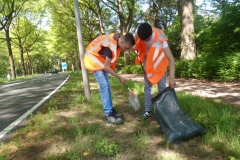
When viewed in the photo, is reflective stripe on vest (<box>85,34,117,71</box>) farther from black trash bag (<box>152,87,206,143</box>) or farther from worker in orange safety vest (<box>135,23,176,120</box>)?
black trash bag (<box>152,87,206,143</box>)

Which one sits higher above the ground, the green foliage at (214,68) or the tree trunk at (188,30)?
the tree trunk at (188,30)

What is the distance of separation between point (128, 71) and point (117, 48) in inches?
575

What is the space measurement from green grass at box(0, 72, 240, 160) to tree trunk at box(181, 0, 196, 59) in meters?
6.93

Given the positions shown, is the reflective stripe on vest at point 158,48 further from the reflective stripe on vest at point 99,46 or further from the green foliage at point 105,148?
the green foliage at point 105,148


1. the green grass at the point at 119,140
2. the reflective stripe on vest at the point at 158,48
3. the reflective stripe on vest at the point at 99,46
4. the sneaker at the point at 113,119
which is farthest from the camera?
the sneaker at the point at 113,119

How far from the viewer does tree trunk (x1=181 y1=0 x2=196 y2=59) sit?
33.7ft

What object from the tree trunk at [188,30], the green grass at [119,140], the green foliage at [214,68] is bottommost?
the green grass at [119,140]

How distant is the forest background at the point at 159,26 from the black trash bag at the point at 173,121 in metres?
4.74

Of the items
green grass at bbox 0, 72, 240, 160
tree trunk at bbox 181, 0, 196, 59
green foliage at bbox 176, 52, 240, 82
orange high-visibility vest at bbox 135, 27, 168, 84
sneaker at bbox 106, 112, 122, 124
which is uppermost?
tree trunk at bbox 181, 0, 196, 59

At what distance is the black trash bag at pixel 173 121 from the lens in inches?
106

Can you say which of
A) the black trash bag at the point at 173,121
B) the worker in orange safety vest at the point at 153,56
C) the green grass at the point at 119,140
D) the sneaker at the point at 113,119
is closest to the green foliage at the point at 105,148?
the green grass at the point at 119,140

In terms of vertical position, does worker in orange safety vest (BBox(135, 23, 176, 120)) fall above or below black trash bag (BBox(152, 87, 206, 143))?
above

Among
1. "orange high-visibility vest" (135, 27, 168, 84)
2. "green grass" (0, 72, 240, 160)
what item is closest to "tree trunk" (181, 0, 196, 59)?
"green grass" (0, 72, 240, 160)

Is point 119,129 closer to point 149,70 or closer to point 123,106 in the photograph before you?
point 149,70
